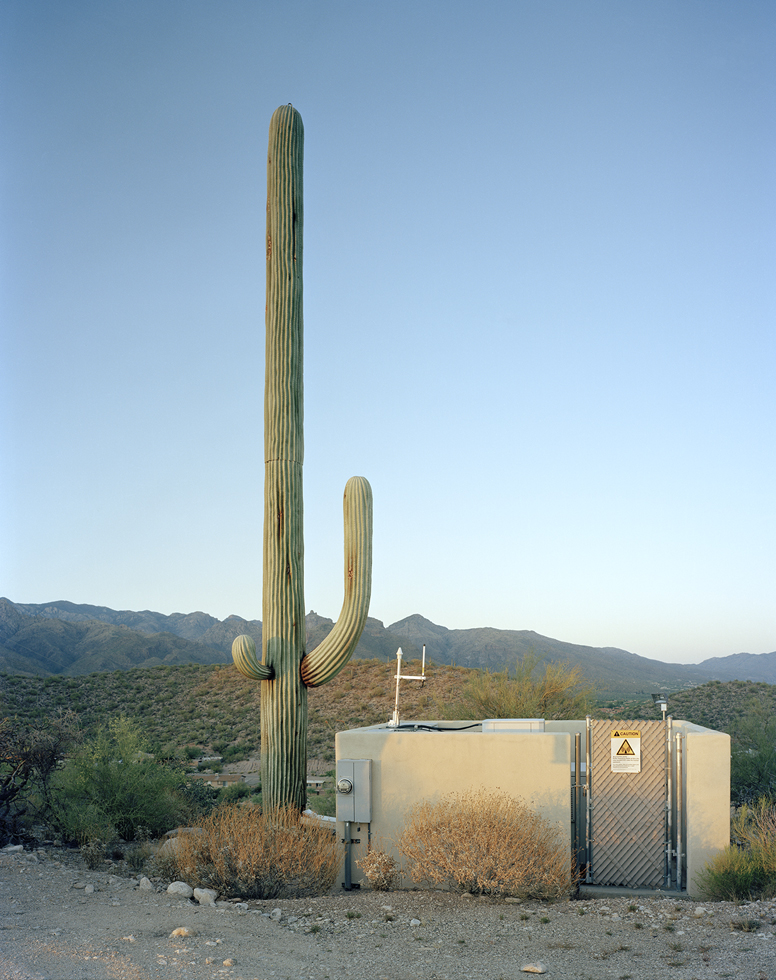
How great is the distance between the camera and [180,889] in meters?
8.72

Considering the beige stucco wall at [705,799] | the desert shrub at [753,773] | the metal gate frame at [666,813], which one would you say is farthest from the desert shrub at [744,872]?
the desert shrub at [753,773]

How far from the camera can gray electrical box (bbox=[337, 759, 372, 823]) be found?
991 cm

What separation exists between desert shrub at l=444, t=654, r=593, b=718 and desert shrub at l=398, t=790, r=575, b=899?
8.03 meters

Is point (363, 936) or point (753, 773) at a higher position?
point (363, 936)

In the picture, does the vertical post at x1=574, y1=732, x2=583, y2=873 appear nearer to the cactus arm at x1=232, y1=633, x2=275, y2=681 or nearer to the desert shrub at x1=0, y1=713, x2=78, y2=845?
the cactus arm at x1=232, y1=633, x2=275, y2=681

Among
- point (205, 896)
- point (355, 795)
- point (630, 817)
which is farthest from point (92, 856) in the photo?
point (630, 817)

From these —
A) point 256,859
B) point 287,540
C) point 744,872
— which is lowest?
point 744,872

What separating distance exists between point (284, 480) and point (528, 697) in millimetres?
9398

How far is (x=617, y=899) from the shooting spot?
8.96 meters

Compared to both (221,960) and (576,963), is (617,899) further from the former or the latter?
(221,960)

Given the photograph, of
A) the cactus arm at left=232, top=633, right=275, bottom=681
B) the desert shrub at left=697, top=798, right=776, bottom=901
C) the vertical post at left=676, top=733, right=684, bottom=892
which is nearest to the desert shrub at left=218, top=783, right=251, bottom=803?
the cactus arm at left=232, top=633, right=275, bottom=681

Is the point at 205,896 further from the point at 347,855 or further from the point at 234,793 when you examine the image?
the point at 234,793

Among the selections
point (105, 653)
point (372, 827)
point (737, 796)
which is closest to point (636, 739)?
point (372, 827)

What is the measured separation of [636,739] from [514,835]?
7.04 ft
